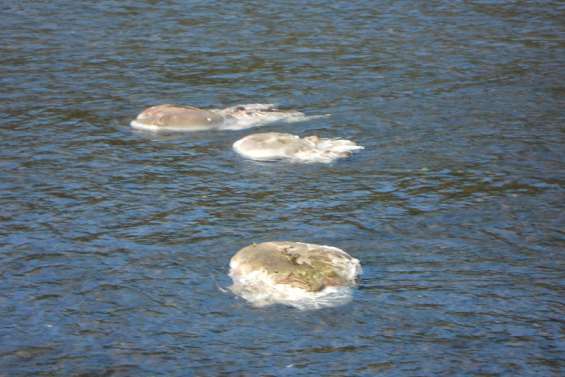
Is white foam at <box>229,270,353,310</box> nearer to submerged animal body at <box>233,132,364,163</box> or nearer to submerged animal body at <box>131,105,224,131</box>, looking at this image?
submerged animal body at <box>233,132,364,163</box>

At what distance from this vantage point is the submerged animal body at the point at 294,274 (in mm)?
6742

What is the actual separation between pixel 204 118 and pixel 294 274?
12.4 ft

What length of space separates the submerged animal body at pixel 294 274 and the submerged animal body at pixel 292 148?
87.5 inches

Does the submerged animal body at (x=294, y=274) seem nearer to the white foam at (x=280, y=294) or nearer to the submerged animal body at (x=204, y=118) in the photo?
the white foam at (x=280, y=294)

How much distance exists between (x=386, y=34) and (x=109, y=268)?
7550 millimetres

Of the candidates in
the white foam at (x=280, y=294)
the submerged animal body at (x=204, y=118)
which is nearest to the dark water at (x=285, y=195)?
the white foam at (x=280, y=294)

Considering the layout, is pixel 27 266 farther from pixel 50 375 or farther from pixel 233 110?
pixel 233 110

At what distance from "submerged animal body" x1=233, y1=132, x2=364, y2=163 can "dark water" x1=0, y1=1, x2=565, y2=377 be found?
15cm

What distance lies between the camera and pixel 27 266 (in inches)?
285

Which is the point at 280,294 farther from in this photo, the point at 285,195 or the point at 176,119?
the point at 176,119

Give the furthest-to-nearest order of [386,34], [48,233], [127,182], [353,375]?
[386,34]
[127,182]
[48,233]
[353,375]

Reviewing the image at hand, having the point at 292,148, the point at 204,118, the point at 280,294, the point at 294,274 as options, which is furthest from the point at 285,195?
the point at 204,118

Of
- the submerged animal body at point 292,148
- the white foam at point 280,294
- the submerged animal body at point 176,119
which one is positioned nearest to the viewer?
the white foam at point 280,294

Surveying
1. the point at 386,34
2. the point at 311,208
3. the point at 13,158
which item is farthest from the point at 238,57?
the point at 311,208
